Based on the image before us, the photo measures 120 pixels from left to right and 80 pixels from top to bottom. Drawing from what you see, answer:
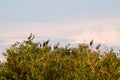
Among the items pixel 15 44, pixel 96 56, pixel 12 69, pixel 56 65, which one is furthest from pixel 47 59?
pixel 96 56

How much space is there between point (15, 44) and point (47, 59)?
10.0 meters

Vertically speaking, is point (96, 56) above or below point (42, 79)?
above

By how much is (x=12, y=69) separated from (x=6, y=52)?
374 centimetres

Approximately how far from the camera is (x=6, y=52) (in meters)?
52.8

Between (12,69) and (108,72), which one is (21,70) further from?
(108,72)

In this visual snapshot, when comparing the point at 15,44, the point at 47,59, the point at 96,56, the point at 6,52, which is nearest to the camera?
the point at 96,56

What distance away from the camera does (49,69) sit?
47.5 metres

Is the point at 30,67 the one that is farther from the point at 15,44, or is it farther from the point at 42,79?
the point at 15,44

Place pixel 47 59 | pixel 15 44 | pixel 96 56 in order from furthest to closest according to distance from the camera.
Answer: pixel 15 44
pixel 47 59
pixel 96 56

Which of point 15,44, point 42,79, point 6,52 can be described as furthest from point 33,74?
point 15,44

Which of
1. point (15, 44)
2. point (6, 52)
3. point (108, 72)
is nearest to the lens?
point (108, 72)

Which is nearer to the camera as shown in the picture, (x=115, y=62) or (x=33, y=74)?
(x=115, y=62)

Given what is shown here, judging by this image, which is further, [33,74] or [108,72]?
[33,74]

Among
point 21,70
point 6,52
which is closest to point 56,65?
point 21,70
